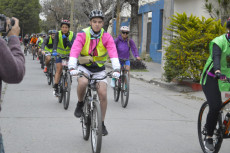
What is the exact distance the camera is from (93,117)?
16.7ft

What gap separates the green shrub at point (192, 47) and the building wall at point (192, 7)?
5.98 meters

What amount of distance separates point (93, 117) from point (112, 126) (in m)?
1.69

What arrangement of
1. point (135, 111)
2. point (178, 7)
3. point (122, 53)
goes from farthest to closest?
1. point (178, 7)
2. point (122, 53)
3. point (135, 111)

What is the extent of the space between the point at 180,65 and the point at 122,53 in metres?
2.57

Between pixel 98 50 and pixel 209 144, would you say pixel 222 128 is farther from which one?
pixel 98 50

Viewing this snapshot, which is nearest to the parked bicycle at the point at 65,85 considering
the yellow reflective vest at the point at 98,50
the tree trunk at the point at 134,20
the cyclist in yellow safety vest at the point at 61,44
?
the cyclist in yellow safety vest at the point at 61,44

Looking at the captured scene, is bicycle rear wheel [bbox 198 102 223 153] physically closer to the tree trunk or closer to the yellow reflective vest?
the yellow reflective vest

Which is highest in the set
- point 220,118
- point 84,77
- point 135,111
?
point 84,77

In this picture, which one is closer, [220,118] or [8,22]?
[8,22]

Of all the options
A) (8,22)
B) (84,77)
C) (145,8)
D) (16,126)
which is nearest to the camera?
(8,22)

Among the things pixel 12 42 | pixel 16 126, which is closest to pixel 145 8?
pixel 16 126

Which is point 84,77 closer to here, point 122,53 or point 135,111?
point 135,111

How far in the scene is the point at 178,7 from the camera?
2144 cm

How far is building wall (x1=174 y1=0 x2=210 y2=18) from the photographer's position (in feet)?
59.6
